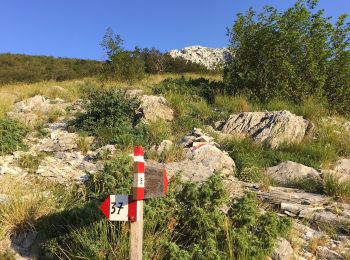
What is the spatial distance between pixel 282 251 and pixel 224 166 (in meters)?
2.78

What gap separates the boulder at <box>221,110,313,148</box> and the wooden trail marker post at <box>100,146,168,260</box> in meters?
5.14

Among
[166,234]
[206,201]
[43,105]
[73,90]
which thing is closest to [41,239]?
[166,234]

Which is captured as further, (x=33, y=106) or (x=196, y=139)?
(x=33, y=106)

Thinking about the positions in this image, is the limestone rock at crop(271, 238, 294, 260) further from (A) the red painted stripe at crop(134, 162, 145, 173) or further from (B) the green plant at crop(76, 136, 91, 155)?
(B) the green plant at crop(76, 136, 91, 155)

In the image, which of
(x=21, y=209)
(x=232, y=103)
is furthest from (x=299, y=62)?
(x=21, y=209)

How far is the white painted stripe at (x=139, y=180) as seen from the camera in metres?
3.46

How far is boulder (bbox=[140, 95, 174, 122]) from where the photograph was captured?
9211mm

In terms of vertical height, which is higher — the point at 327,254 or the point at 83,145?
the point at 83,145

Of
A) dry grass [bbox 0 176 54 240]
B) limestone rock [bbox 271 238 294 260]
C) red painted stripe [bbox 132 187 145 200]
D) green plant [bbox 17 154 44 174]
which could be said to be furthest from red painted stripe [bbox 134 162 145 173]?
green plant [bbox 17 154 44 174]

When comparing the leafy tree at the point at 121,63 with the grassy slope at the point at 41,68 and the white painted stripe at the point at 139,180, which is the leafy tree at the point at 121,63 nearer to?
the grassy slope at the point at 41,68

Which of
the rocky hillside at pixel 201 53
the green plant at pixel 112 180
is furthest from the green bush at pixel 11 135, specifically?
→ the rocky hillside at pixel 201 53

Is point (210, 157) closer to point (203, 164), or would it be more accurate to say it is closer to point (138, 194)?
point (203, 164)

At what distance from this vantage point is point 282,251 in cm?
437

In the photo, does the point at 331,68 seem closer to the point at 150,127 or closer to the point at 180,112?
the point at 180,112
